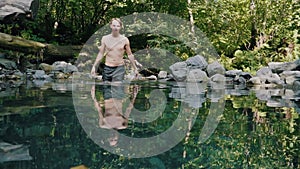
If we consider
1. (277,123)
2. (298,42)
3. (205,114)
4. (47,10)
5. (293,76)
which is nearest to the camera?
(277,123)

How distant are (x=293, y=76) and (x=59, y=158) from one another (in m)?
7.58

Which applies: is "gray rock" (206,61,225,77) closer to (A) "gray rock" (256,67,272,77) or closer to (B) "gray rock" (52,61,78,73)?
(A) "gray rock" (256,67,272,77)

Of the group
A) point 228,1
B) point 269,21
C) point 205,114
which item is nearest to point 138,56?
point 228,1

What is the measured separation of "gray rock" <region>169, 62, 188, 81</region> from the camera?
9102mm

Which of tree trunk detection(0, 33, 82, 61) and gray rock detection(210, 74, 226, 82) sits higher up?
tree trunk detection(0, 33, 82, 61)

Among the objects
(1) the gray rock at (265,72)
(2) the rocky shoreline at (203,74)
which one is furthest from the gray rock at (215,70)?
(1) the gray rock at (265,72)

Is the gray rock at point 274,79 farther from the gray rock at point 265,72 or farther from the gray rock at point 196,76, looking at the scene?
the gray rock at point 196,76

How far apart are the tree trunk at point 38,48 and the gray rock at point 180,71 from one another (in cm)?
424

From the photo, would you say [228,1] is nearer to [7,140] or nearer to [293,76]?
[293,76]

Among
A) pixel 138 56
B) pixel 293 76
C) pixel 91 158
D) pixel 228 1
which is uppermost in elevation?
pixel 228 1

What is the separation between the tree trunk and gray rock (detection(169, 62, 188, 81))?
4.24 meters

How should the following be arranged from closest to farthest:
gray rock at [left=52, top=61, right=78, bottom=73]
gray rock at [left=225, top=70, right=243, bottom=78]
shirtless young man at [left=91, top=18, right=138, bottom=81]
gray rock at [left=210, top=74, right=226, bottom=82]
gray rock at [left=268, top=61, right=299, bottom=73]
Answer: shirtless young man at [left=91, top=18, right=138, bottom=81] → gray rock at [left=268, top=61, right=299, bottom=73] → gray rock at [left=210, top=74, right=226, bottom=82] → gray rock at [left=225, top=70, right=243, bottom=78] → gray rock at [left=52, top=61, right=78, bottom=73]

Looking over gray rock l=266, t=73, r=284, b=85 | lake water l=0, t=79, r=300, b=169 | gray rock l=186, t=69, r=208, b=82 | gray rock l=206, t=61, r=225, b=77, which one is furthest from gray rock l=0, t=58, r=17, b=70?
gray rock l=266, t=73, r=284, b=85

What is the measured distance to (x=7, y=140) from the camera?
6.24ft
